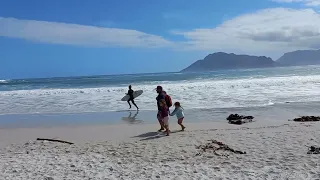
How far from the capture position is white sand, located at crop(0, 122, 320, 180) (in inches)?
253

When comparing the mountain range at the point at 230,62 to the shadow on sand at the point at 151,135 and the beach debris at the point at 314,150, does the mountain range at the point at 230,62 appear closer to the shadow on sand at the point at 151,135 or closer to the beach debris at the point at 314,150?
the shadow on sand at the point at 151,135

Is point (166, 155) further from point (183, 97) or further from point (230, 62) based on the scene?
point (230, 62)

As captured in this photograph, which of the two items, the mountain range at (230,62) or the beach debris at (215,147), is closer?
the beach debris at (215,147)

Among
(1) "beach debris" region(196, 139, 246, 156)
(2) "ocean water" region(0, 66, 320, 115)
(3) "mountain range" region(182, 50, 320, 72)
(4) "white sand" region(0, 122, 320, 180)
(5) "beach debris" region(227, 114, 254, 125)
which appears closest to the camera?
(4) "white sand" region(0, 122, 320, 180)

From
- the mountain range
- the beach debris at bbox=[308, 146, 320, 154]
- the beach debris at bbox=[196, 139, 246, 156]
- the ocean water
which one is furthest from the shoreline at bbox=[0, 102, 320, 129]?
the mountain range

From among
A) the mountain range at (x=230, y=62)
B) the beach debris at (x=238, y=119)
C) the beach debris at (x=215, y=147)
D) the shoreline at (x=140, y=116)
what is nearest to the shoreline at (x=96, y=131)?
the beach debris at (x=238, y=119)

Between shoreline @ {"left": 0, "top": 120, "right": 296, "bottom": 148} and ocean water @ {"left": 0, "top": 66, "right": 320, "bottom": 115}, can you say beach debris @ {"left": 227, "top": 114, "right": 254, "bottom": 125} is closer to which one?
shoreline @ {"left": 0, "top": 120, "right": 296, "bottom": 148}

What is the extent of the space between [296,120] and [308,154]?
16.7ft

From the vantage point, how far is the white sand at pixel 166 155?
641 centimetres

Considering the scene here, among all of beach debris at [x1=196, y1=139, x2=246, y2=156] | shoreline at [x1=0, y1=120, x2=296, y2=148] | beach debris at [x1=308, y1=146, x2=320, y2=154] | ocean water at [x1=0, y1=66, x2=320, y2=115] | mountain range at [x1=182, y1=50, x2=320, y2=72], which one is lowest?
shoreline at [x1=0, y1=120, x2=296, y2=148]

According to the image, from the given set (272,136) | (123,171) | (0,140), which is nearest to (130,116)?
(0,140)

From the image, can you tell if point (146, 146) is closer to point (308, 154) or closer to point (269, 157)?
point (269, 157)

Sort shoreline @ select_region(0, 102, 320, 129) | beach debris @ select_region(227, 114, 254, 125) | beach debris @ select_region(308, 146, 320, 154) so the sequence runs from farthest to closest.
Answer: shoreline @ select_region(0, 102, 320, 129), beach debris @ select_region(227, 114, 254, 125), beach debris @ select_region(308, 146, 320, 154)

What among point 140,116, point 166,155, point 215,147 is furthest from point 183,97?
point 166,155
